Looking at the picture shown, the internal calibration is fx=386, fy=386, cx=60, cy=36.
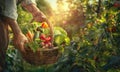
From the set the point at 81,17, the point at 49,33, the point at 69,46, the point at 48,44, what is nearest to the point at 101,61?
the point at 69,46

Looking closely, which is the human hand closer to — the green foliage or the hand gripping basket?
the hand gripping basket

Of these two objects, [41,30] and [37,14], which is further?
[41,30]

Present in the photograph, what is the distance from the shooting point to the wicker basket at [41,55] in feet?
15.2

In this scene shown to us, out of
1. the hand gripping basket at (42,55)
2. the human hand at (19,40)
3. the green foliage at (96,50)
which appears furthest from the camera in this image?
the hand gripping basket at (42,55)

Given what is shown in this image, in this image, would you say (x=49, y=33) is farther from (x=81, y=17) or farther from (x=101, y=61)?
(x=81, y=17)

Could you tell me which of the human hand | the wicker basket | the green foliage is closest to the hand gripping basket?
the wicker basket

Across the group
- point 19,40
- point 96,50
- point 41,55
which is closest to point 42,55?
point 41,55

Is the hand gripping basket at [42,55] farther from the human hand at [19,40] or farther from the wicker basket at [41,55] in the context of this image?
the human hand at [19,40]

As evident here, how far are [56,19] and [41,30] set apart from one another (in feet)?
14.5

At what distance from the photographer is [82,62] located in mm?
3648

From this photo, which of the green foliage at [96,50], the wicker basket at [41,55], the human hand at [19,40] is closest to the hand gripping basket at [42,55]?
the wicker basket at [41,55]

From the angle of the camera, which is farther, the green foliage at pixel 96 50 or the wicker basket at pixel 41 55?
the wicker basket at pixel 41 55

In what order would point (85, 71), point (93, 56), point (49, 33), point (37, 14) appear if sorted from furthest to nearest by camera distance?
point (49, 33), point (37, 14), point (93, 56), point (85, 71)

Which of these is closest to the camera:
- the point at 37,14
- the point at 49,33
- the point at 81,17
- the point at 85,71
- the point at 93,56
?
the point at 85,71
